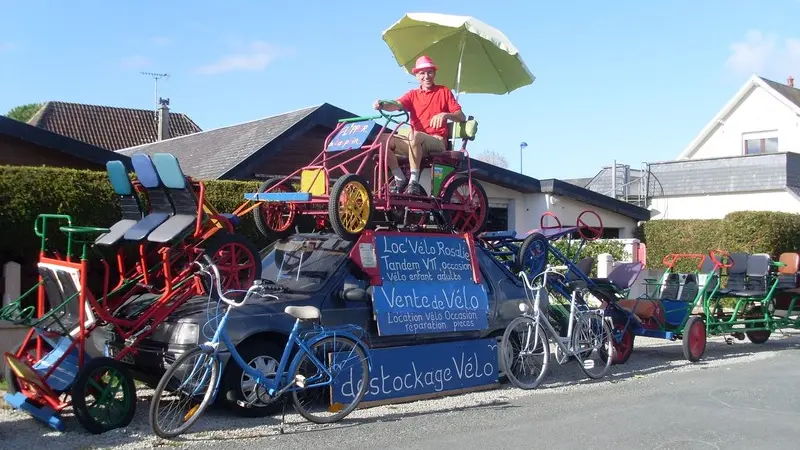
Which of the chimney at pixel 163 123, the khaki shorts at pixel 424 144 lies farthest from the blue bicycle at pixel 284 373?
the chimney at pixel 163 123

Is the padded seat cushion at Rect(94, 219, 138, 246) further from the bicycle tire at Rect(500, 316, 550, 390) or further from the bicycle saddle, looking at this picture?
the bicycle tire at Rect(500, 316, 550, 390)

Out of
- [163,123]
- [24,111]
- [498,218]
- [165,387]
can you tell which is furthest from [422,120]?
[24,111]

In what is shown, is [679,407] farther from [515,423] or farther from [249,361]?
[249,361]

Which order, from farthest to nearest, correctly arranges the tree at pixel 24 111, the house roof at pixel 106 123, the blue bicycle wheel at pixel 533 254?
the tree at pixel 24 111, the house roof at pixel 106 123, the blue bicycle wheel at pixel 533 254

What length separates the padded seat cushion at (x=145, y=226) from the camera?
700cm

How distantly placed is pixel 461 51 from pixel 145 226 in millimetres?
5462

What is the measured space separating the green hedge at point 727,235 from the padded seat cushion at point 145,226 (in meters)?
16.0

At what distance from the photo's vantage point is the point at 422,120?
32.2 feet

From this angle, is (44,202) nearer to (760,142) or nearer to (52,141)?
(52,141)

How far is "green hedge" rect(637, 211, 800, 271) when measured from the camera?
63.8ft

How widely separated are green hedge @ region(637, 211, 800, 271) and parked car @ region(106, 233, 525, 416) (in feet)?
40.3

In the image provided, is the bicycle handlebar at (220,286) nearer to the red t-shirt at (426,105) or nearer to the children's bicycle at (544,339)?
the children's bicycle at (544,339)

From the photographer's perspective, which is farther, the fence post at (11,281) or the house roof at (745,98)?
the house roof at (745,98)

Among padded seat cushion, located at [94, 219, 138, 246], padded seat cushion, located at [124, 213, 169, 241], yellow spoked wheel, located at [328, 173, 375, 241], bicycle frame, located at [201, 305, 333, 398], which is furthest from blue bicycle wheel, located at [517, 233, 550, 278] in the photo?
padded seat cushion, located at [94, 219, 138, 246]
